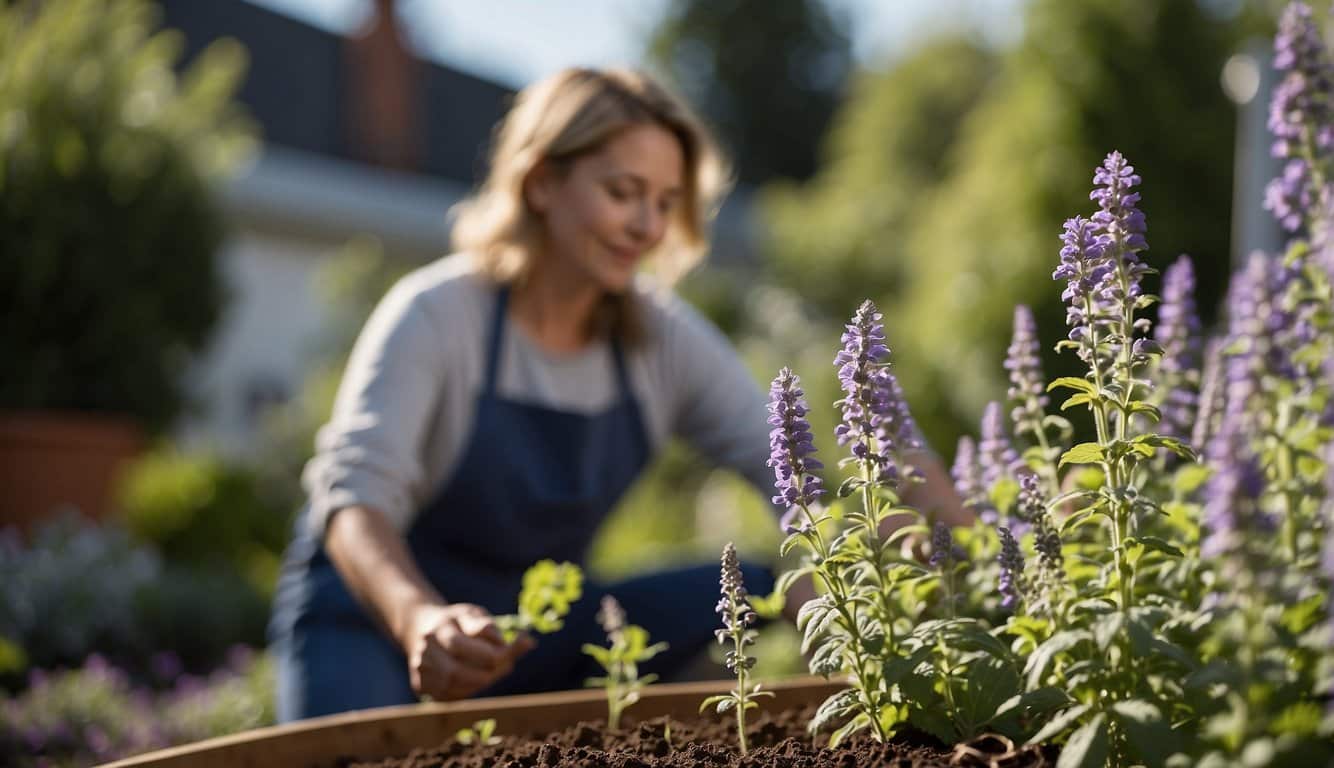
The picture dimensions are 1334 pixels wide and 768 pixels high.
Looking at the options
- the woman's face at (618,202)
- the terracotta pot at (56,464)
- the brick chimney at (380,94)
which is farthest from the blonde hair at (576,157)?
the brick chimney at (380,94)

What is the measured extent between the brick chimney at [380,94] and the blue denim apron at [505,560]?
14430 millimetres

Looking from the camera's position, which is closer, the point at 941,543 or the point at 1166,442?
the point at 1166,442

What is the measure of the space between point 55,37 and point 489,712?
196 inches

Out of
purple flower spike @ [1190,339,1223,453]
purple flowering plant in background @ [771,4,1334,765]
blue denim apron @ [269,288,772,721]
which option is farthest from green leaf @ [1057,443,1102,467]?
blue denim apron @ [269,288,772,721]

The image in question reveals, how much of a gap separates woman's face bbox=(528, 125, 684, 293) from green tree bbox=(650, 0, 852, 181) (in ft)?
87.9

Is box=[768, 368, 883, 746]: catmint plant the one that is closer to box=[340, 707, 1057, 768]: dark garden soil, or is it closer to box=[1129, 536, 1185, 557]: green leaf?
box=[340, 707, 1057, 768]: dark garden soil

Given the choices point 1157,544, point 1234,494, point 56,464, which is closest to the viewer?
point 1234,494

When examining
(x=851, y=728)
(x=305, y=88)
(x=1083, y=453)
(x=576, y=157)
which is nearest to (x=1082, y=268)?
(x=1083, y=453)

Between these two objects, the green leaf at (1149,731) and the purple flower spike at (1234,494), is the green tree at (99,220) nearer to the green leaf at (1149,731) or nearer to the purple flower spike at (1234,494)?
the green leaf at (1149,731)

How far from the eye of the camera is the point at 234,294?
599 centimetres

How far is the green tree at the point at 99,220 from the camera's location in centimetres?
512

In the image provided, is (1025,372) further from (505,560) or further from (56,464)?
(56,464)

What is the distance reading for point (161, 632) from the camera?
445 centimetres

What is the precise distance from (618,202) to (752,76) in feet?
90.8
